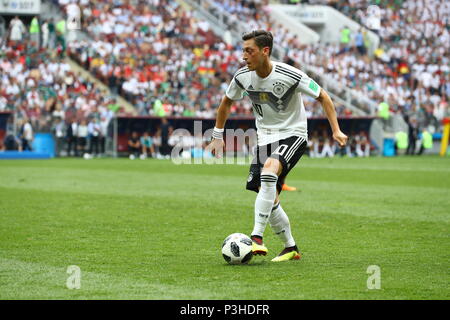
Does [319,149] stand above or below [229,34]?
below

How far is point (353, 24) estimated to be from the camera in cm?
4516

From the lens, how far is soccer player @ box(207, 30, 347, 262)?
326 inches

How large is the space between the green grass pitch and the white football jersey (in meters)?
1.31

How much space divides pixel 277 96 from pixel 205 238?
2.54 meters

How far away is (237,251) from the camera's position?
8.16m

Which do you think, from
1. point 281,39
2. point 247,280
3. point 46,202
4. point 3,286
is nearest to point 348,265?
point 247,280

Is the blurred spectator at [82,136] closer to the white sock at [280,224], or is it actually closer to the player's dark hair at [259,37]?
the white sock at [280,224]

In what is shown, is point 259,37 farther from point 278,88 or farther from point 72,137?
point 72,137

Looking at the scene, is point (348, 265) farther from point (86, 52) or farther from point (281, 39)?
point (281, 39)

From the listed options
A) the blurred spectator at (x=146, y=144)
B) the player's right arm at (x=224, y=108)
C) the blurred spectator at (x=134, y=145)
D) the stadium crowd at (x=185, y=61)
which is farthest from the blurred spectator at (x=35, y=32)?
the player's right arm at (x=224, y=108)

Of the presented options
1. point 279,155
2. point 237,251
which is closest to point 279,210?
point 279,155

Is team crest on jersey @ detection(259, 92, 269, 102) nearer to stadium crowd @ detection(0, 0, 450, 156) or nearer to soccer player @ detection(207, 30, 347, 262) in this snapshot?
soccer player @ detection(207, 30, 347, 262)

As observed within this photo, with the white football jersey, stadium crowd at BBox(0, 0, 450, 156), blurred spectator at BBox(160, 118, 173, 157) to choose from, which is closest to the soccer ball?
the white football jersey

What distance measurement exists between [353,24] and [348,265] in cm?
3830
